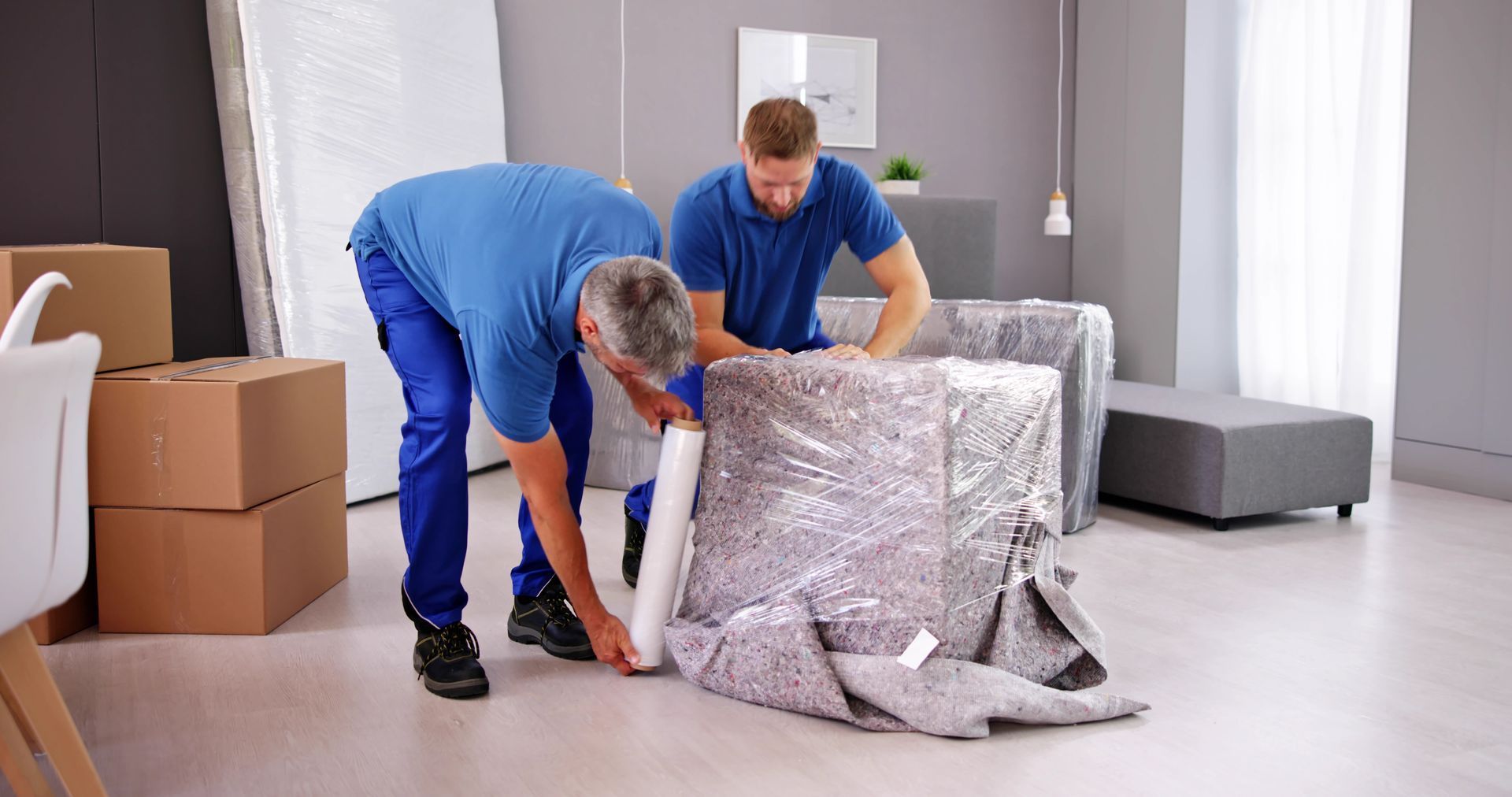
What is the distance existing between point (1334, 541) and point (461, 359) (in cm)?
232

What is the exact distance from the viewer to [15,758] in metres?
1.28

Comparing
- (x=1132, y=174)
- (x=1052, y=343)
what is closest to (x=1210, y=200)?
(x=1132, y=174)

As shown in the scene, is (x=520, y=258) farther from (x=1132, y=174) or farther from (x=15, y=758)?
(x=1132, y=174)

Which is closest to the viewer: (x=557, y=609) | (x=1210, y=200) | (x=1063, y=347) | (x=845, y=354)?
(x=845, y=354)

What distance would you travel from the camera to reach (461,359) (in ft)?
6.19

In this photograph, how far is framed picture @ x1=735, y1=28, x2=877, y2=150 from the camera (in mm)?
4559

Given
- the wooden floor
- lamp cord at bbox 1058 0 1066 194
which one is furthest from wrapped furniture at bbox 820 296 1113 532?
lamp cord at bbox 1058 0 1066 194

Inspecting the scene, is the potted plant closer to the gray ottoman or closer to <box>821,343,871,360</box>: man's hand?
the gray ottoman

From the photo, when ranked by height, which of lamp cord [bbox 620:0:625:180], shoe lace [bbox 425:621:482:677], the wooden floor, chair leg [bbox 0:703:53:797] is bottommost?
the wooden floor

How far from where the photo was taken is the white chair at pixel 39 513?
1.08 metres

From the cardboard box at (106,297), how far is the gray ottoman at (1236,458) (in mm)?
2569

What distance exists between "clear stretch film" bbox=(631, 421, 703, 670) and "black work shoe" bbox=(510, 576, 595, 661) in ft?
0.42

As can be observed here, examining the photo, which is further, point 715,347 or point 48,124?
point 48,124

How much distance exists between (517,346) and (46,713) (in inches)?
27.9
